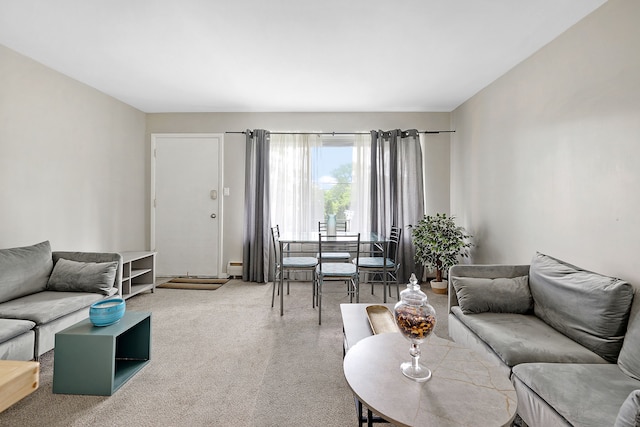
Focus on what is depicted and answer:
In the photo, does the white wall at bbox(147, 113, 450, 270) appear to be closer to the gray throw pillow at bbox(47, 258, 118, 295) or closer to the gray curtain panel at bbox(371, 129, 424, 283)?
the gray curtain panel at bbox(371, 129, 424, 283)

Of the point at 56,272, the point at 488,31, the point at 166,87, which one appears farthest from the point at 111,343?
the point at 488,31

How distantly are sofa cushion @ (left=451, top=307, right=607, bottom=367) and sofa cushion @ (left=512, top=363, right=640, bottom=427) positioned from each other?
7 centimetres

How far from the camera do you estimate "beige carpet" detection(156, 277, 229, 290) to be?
413 centimetres

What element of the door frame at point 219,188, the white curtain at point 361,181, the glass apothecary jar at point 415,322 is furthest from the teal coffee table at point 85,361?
the white curtain at point 361,181

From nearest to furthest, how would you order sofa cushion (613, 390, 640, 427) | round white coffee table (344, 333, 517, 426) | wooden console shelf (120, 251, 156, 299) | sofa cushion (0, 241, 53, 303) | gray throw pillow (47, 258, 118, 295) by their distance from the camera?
sofa cushion (613, 390, 640, 427) → round white coffee table (344, 333, 517, 426) → sofa cushion (0, 241, 53, 303) → gray throw pillow (47, 258, 118, 295) → wooden console shelf (120, 251, 156, 299)

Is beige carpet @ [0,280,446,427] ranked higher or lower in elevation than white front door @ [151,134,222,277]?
lower

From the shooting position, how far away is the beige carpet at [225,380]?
1650 millimetres

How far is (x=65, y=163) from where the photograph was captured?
324cm

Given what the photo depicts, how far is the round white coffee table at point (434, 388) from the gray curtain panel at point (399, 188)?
9.46ft

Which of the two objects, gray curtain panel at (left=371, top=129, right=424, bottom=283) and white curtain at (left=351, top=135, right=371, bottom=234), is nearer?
gray curtain panel at (left=371, top=129, right=424, bottom=283)

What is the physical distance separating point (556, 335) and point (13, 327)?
3.41 m

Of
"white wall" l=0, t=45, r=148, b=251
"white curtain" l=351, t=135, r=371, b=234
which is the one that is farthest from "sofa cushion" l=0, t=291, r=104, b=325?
"white curtain" l=351, t=135, r=371, b=234

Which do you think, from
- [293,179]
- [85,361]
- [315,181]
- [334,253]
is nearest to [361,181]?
[315,181]

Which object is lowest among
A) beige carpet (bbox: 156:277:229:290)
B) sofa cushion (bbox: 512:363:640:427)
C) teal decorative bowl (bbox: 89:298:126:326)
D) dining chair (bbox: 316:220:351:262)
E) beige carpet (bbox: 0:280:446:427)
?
beige carpet (bbox: 0:280:446:427)
